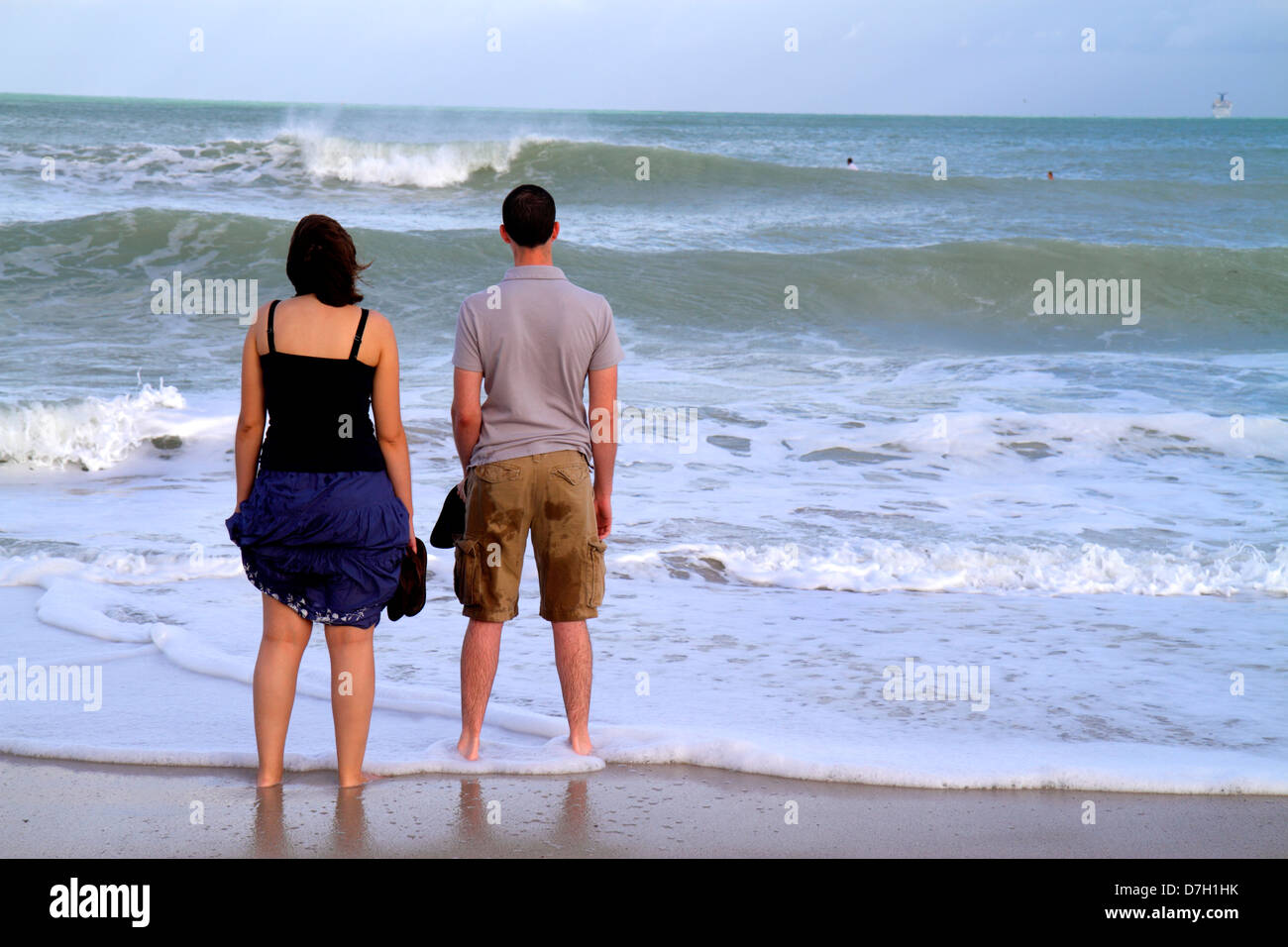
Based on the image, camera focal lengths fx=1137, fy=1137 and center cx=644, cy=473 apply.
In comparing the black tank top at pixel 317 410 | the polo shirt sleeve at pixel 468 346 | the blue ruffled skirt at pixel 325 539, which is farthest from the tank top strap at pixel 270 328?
the polo shirt sleeve at pixel 468 346

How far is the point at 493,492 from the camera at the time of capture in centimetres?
347

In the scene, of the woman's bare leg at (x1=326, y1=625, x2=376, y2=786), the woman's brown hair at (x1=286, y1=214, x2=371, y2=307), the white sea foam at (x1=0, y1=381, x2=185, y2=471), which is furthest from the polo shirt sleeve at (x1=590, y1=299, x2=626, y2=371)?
the white sea foam at (x1=0, y1=381, x2=185, y2=471)

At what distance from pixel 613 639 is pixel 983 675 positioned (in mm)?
1591

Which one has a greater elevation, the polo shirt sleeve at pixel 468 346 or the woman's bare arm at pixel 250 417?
the polo shirt sleeve at pixel 468 346

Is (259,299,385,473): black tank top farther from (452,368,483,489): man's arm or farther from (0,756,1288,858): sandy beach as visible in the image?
(0,756,1288,858): sandy beach

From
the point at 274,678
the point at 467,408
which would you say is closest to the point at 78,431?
the point at 274,678

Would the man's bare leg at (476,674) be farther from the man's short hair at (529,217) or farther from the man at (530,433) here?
the man's short hair at (529,217)

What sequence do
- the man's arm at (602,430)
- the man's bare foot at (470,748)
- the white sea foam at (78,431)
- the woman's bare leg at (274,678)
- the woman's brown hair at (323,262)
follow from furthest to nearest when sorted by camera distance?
the white sea foam at (78,431), the man's bare foot at (470,748), the man's arm at (602,430), the woman's bare leg at (274,678), the woman's brown hair at (323,262)

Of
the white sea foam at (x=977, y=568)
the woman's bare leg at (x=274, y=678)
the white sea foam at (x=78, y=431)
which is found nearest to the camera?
the woman's bare leg at (x=274, y=678)

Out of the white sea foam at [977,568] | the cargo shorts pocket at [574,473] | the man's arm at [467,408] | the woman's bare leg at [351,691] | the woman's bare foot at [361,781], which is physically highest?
the man's arm at [467,408]

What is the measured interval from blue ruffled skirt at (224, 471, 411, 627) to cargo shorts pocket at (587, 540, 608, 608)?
593 mm

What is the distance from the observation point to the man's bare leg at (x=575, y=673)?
142 inches

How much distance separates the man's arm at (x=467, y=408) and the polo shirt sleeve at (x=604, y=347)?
1.16 ft

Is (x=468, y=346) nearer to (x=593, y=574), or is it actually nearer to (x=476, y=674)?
(x=593, y=574)
